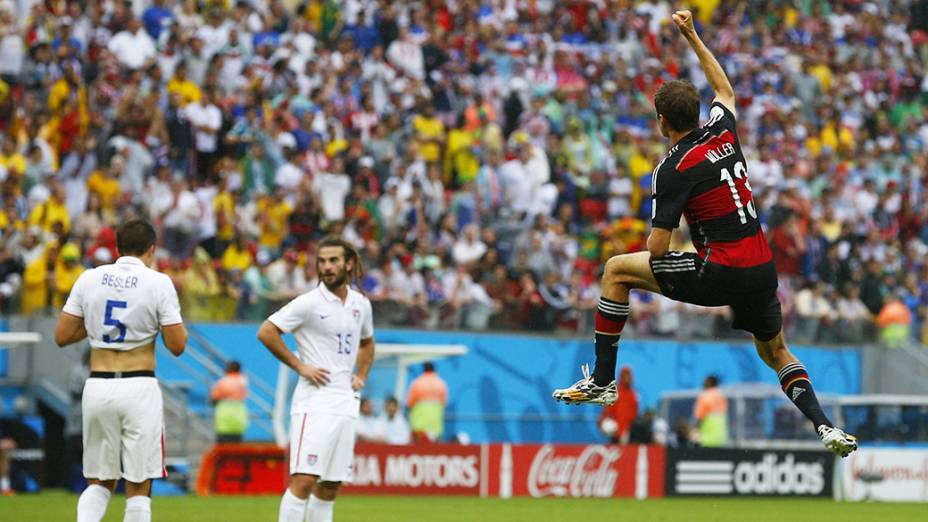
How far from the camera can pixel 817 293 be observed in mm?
26859

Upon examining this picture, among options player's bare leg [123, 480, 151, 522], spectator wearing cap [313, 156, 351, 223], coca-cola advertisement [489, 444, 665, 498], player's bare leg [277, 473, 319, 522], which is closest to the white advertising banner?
coca-cola advertisement [489, 444, 665, 498]

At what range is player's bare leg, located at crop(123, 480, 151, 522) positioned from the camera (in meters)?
10.6

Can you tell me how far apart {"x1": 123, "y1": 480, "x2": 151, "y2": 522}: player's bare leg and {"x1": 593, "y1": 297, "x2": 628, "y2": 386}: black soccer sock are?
10.0 feet

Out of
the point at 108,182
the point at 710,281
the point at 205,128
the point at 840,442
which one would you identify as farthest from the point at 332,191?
the point at 840,442

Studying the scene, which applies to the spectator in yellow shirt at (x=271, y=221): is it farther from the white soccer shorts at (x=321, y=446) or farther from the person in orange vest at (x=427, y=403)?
the white soccer shorts at (x=321, y=446)

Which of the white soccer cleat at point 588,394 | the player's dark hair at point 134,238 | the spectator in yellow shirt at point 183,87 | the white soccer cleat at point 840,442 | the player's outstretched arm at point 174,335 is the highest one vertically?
the spectator in yellow shirt at point 183,87

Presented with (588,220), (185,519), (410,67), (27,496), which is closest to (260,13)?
(410,67)

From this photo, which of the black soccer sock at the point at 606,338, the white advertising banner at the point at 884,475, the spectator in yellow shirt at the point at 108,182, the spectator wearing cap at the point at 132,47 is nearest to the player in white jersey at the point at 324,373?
the black soccer sock at the point at 606,338

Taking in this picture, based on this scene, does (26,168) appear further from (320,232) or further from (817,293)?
(817,293)

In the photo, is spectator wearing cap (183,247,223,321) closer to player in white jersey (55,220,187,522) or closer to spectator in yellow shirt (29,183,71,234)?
spectator in yellow shirt (29,183,71,234)

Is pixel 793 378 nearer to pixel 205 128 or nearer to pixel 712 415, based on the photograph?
pixel 712 415

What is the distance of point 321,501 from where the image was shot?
39.0 feet

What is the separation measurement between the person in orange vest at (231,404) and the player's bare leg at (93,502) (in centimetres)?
1113

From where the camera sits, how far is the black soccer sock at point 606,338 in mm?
10872
